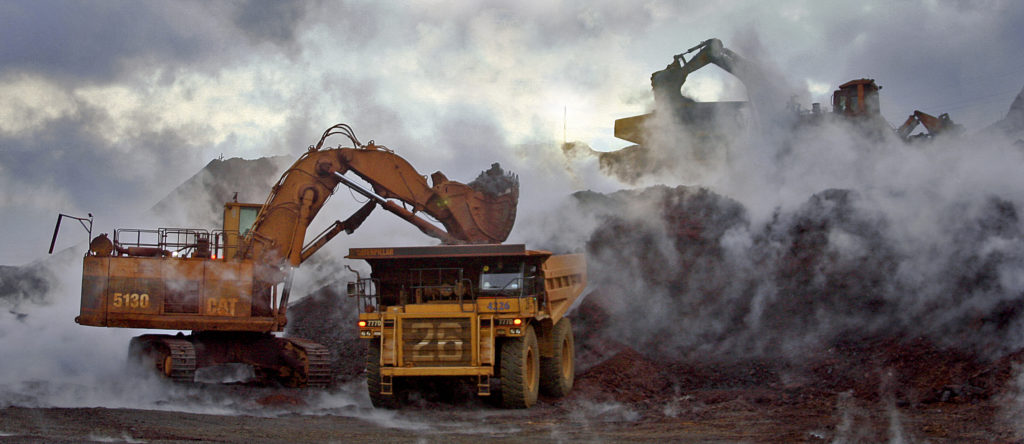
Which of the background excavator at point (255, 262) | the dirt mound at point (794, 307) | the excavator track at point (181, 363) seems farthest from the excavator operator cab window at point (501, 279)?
the excavator track at point (181, 363)

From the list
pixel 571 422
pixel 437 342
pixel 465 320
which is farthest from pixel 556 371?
pixel 571 422

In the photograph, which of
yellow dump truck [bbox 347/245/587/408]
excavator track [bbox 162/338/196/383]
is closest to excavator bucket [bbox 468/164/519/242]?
yellow dump truck [bbox 347/245/587/408]

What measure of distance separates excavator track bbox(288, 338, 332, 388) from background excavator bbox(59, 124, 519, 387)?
0.02 m

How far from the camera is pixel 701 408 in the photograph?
14.4 m

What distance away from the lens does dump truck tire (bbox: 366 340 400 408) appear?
15492 mm

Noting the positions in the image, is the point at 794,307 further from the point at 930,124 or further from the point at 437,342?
the point at 930,124

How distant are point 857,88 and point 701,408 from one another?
841 inches

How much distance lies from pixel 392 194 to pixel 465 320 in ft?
18.2

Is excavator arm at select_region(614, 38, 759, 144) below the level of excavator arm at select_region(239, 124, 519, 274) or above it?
above

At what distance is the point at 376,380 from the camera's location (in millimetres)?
15484

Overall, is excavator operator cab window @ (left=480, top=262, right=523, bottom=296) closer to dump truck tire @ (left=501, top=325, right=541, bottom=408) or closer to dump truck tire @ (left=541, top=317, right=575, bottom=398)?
dump truck tire @ (left=501, top=325, right=541, bottom=408)

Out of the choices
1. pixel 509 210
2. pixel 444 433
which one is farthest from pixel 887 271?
pixel 444 433

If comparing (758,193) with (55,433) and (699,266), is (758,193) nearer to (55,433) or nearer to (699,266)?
(699,266)

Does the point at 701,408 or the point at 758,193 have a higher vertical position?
the point at 758,193
